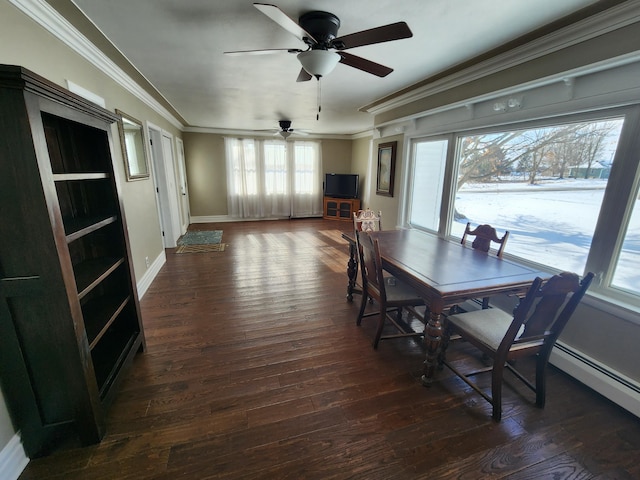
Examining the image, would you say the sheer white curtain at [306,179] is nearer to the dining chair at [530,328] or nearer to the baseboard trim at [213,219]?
the baseboard trim at [213,219]

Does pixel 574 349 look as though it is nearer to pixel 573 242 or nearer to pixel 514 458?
pixel 573 242

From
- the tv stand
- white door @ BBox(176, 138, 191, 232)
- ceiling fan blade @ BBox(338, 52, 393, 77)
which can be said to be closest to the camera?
ceiling fan blade @ BBox(338, 52, 393, 77)

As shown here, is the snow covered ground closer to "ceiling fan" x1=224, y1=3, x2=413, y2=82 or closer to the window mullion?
the window mullion

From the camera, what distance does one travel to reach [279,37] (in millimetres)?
2076

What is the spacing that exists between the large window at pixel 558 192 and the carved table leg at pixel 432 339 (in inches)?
47.9

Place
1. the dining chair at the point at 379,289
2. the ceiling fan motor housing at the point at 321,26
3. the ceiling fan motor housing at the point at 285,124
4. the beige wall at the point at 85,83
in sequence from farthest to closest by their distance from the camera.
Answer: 1. the ceiling fan motor housing at the point at 285,124
2. the dining chair at the point at 379,289
3. the ceiling fan motor housing at the point at 321,26
4. the beige wall at the point at 85,83

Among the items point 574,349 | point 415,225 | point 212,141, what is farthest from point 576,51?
point 212,141

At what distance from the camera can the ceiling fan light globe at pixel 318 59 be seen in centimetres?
180

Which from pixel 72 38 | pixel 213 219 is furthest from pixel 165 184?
pixel 72 38

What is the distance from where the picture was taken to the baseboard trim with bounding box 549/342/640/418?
5.35 feet

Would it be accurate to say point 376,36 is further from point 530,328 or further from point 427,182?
point 427,182

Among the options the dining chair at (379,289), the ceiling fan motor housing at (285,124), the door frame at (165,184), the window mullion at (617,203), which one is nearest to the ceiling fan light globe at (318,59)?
the dining chair at (379,289)

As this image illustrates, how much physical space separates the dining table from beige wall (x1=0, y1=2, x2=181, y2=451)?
2.13 m

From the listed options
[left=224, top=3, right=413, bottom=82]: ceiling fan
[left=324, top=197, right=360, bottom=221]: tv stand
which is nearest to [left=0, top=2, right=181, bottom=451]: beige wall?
[left=224, top=3, right=413, bottom=82]: ceiling fan
